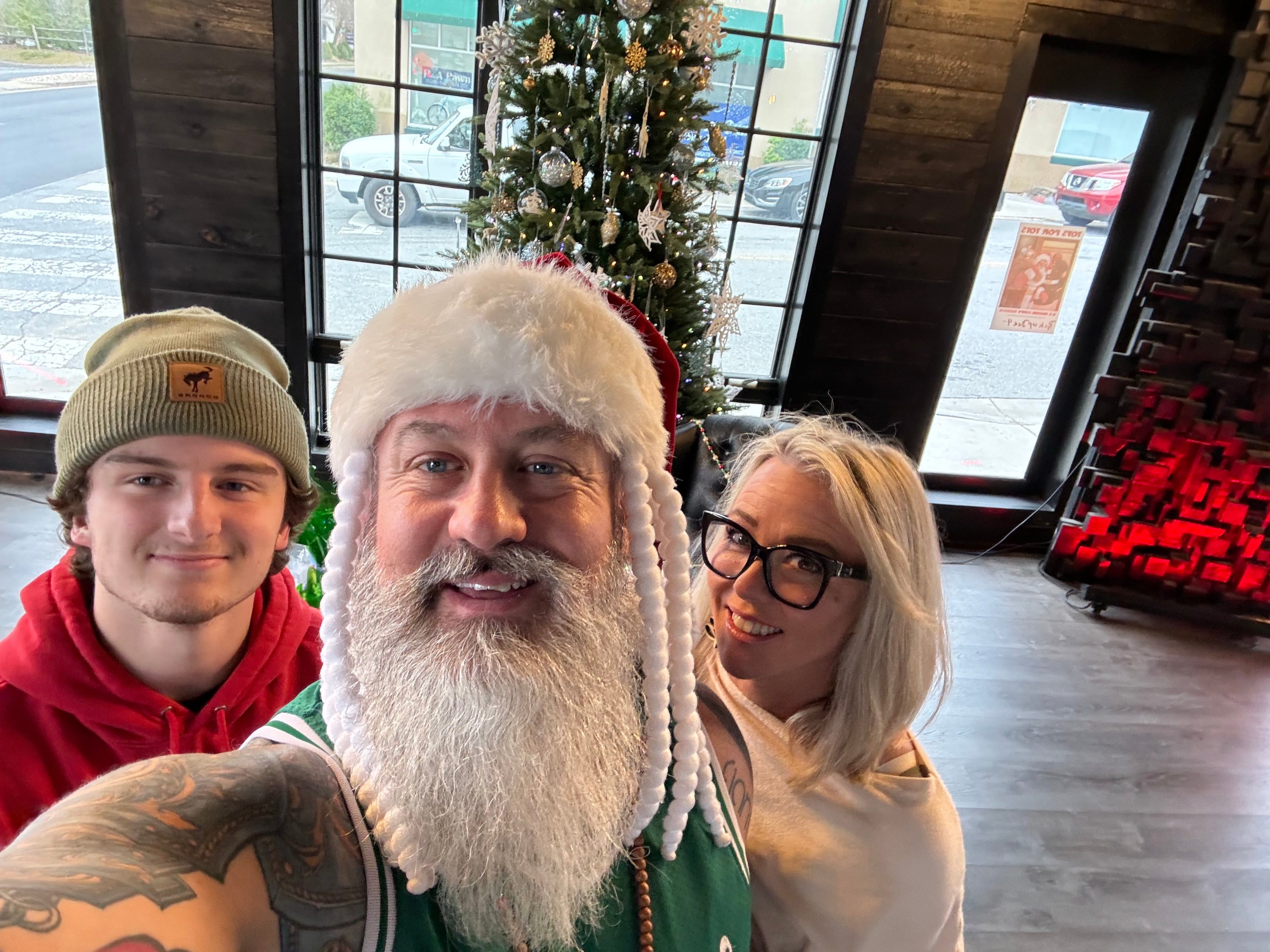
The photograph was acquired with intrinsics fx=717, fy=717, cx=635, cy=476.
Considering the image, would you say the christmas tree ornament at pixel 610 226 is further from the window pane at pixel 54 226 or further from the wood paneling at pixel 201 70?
the window pane at pixel 54 226

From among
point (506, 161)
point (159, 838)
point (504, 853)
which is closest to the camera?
point (159, 838)

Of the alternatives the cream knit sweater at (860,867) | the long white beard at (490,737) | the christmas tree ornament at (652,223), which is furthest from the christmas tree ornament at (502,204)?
the cream knit sweater at (860,867)

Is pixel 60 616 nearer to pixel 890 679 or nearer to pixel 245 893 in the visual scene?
pixel 245 893

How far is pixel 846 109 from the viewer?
306 centimetres

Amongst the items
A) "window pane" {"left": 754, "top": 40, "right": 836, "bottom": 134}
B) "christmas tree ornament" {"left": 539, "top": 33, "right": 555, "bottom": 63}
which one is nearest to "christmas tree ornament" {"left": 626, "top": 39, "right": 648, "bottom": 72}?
"christmas tree ornament" {"left": 539, "top": 33, "right": 555, "bottom": 63}

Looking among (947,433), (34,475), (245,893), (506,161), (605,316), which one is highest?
(506,161)

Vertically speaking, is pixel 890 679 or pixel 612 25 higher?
pixel 612 25

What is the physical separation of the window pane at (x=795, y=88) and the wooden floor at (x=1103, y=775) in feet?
7.72

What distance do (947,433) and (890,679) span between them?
3.12 m

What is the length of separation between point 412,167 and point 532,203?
1193 mm

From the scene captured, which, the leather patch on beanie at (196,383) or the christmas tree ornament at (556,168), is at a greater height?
the christmas tree ornament at (556,168)

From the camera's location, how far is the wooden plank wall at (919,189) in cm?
298

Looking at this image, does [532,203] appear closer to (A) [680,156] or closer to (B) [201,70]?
(A) [680,156]

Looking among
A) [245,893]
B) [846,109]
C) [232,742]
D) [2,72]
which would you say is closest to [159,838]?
[245,893]
